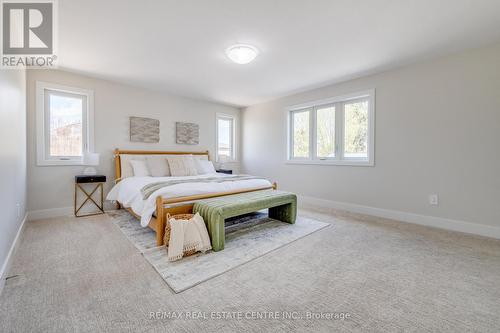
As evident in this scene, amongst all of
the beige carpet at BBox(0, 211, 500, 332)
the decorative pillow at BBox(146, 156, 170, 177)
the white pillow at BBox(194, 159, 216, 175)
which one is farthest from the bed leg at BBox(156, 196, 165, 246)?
the white pillow at BBox(194, 159, 216, 175)

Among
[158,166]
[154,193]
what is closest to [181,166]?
[158,166]

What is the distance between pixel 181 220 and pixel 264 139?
3726 mm

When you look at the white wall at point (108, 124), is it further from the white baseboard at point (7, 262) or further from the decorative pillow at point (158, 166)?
the white baseboard at point (7, 262)

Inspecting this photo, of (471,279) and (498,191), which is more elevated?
(498,191)

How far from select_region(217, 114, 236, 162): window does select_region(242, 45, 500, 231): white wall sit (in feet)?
8.59

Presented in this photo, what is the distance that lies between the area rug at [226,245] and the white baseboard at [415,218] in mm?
1082

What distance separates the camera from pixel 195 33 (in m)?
2.53

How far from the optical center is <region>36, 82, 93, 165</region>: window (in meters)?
3.49

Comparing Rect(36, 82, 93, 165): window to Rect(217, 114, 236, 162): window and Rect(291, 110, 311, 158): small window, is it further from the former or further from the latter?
Rect(291, 110, 311, 158): small window

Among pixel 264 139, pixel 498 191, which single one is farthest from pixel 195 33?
pixel 498 191

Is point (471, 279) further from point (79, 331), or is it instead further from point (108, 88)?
point (108, 88)

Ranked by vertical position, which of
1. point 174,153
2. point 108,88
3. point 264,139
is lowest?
point 174,153

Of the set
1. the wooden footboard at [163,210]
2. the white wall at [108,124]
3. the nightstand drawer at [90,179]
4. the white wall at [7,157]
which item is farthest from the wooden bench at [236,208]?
the white wall at [108,124]

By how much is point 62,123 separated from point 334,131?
4.82 m
